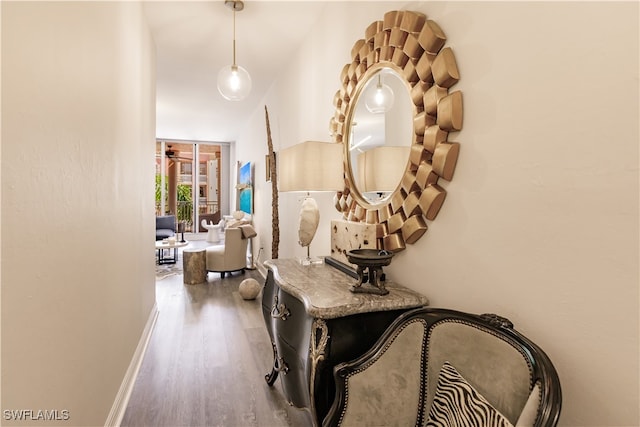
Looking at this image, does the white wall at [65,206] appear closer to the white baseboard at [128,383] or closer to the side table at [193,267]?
the white baseboard at [128,383]

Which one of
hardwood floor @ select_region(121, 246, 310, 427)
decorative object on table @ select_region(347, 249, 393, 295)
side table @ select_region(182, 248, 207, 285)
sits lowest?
hardwood floor @ select_region(121, 246, 310, 427)

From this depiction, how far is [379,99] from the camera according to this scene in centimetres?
181

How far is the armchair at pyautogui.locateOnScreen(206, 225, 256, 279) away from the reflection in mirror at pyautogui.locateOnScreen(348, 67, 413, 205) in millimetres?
3264

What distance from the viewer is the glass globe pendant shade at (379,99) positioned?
1.73 meters

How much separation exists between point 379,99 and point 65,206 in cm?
150

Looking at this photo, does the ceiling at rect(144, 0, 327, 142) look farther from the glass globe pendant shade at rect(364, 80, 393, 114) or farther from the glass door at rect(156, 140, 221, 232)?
the glass door at rect(156, 140, 221, 232)

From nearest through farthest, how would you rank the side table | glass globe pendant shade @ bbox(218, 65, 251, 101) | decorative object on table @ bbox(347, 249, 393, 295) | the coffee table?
decorative object on table @ bbox(347, 249, 393, 295) → glass globe pendant shade @ bbox(218, 65, 251, 101) → the side table → the coffee table

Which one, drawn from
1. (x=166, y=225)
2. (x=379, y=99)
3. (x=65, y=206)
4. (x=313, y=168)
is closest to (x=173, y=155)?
(x=166, y=225)

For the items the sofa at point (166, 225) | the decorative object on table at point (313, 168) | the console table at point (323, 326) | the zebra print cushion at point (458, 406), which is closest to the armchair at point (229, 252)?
the sofa at point (166, 225)

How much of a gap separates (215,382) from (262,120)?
4.02m

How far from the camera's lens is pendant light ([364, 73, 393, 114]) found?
1.73 m

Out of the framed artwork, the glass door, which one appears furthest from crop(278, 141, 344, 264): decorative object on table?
the glass door

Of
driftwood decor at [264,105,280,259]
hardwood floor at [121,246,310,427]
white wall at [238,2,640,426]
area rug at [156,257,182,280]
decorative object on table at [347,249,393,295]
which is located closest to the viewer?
white wall at [238,2,640,426]

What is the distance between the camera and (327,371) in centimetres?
129
